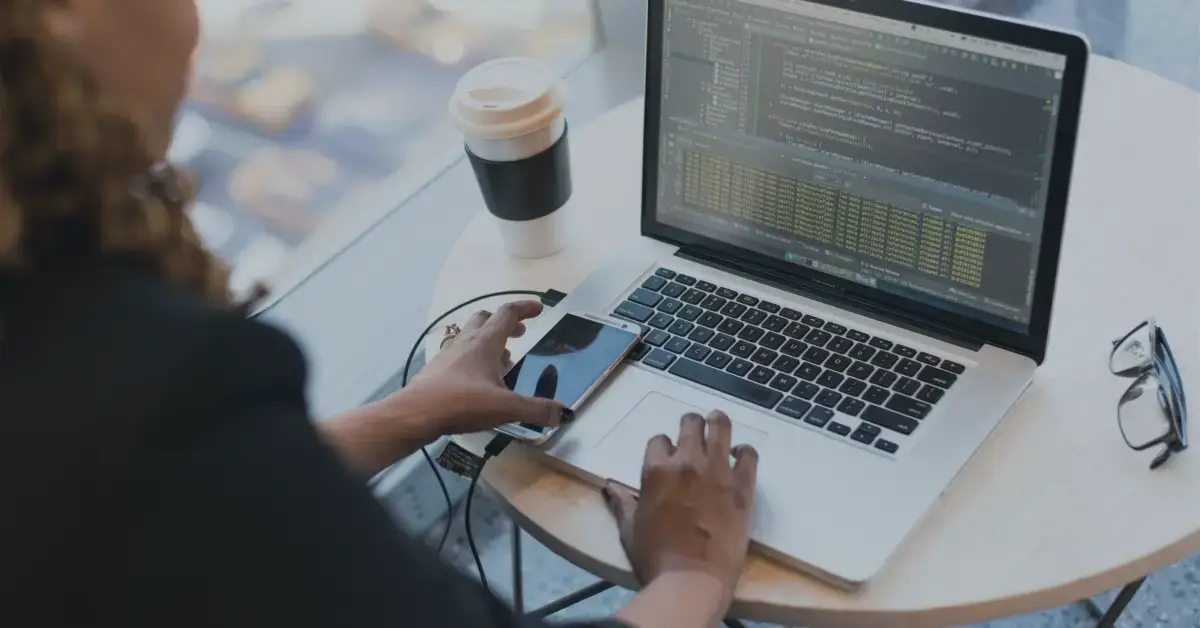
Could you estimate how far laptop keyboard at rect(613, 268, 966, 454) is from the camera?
0.95 meters

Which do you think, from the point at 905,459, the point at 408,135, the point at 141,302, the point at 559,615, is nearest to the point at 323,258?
the point at 408,135

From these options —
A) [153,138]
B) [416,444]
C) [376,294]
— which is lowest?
[376,294]

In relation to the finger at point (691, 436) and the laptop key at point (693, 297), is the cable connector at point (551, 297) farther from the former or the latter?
the finger at point (691, 436)

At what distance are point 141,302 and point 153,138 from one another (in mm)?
108

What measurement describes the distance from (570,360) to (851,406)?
243mm

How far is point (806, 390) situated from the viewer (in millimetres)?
982

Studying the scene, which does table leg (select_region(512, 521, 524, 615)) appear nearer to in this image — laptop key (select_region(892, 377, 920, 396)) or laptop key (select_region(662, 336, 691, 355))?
laptop key (select_region(662, 336, 691, 355))

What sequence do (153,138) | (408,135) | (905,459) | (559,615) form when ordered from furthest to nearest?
1. (408,135)
2. (559,615)
3. (905,459)
4. (153,138)

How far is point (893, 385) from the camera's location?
974mm

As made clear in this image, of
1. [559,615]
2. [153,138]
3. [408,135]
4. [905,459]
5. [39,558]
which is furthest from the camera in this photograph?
[408,135]

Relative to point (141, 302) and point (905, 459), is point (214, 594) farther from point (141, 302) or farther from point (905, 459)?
point (905, 459)

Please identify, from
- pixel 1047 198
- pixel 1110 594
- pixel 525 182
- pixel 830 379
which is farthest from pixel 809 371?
pixel 1110 594

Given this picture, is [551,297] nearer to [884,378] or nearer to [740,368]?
[740,368]

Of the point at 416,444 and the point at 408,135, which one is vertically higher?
the point at 416,444
